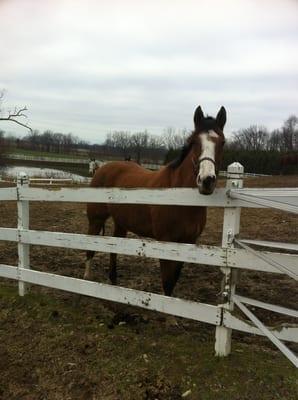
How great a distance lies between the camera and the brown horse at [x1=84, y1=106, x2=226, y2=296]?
3.57m

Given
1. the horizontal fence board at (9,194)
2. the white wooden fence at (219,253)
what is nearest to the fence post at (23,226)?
the horizontal fence board at (9,194)

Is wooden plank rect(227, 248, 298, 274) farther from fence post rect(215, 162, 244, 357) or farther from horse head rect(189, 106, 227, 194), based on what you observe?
horse head rect(189, 106, 227, 194)

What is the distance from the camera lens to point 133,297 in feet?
13.4

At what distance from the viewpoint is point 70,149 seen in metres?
120

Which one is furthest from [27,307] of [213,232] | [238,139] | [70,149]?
[70,149]

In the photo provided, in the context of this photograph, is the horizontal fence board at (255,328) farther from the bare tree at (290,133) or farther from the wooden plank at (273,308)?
the bare tree at (290,133)

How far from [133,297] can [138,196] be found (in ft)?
3.25

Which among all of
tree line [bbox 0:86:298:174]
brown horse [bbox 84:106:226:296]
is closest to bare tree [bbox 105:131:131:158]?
tree line [bbox 0:86:298:174]

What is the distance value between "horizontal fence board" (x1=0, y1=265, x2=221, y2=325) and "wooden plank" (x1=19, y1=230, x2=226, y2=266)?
38 cm

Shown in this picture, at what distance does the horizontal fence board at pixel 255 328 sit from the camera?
3.24m

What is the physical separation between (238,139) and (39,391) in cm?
8458

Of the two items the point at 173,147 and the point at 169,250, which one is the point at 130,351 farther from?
the point at 173,147

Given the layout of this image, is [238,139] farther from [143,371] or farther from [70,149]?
[143,371]

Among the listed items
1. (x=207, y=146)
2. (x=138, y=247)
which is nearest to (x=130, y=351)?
(x=138, y=247)
